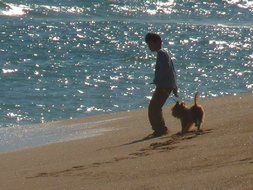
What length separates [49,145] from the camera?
12.3 m

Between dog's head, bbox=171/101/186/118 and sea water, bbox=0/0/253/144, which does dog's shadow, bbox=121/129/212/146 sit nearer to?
dog's head, bbox=171/101/186/118

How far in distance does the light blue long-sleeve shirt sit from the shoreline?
2.02 m

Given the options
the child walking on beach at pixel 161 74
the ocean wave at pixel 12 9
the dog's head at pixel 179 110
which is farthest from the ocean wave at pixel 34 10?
the dog's head at pixel 179 110

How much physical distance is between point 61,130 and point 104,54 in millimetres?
12431

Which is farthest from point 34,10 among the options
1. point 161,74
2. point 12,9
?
point 161,74

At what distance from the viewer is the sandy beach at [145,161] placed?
692 cm

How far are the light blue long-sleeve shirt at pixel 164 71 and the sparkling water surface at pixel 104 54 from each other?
5787 millimetres

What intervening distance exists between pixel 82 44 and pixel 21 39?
6.43 feet

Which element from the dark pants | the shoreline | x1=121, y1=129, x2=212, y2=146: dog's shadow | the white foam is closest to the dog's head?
x1=121, y1=129, x2=212, y2=146: dog's shadow

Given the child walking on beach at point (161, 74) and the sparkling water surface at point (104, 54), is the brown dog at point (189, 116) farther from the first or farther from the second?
the sparkling water surface at point (104, 54)

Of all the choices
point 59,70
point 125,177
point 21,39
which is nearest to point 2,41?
point 21,39

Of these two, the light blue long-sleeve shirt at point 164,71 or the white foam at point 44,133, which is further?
the white foam at point 44,133

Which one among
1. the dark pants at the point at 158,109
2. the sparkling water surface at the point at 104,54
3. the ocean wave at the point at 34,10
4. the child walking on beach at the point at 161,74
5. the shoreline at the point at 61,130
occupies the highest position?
the child walking on beach at the point at 161,74

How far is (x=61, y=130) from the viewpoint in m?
14.5
